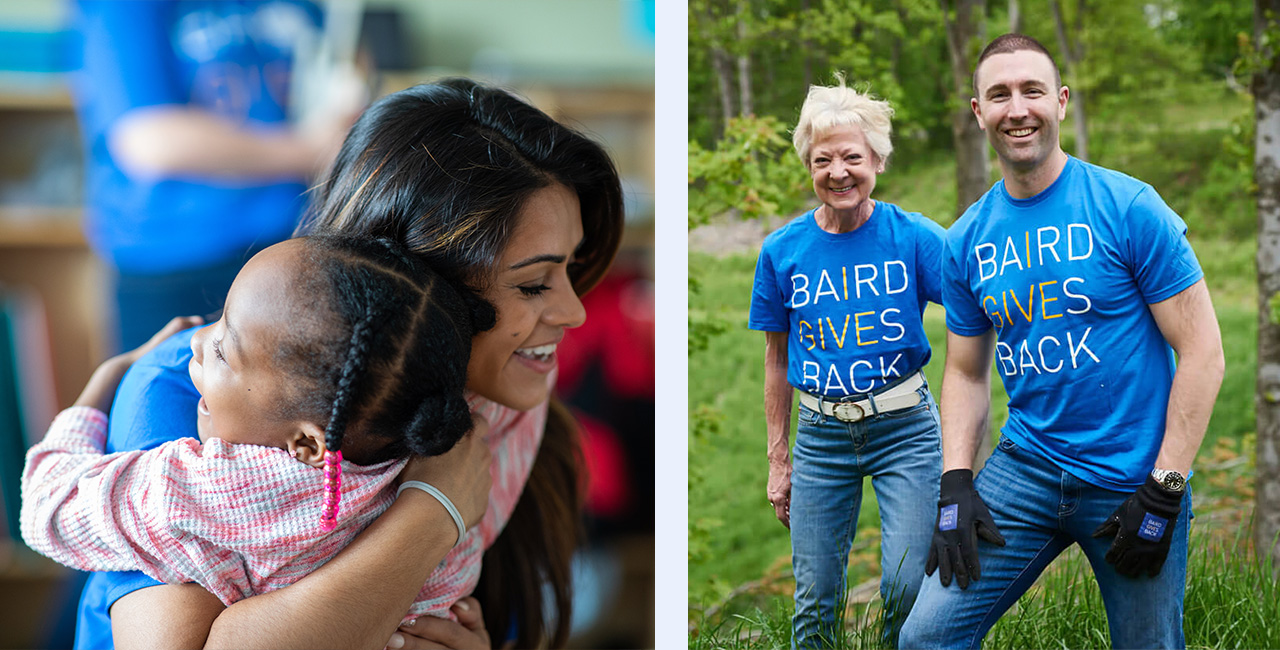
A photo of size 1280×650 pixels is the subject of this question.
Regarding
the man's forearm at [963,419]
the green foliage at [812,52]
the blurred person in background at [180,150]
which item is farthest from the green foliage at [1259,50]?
the blurred person in background at [180,150]

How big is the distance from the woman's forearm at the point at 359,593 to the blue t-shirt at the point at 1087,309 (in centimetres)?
53

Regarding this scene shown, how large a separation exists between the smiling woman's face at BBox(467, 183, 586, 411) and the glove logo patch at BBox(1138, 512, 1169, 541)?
54cm

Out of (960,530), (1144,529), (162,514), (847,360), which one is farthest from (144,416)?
(1144,529)

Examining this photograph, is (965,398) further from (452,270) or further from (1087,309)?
(452,270)

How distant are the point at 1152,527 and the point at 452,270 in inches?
25.7

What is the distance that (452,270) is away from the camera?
0.80m

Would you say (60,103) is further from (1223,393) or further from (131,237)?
Answer: (1223,393)

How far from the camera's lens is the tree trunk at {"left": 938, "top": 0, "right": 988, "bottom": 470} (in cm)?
85

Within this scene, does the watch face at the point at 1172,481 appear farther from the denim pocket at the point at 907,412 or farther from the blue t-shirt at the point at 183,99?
the blue t-shirt at the point at 183,99

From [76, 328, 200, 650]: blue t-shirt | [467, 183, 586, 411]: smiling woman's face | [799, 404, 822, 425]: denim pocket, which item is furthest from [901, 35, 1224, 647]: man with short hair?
[76, 328, 200, 650]: blue t-shirt

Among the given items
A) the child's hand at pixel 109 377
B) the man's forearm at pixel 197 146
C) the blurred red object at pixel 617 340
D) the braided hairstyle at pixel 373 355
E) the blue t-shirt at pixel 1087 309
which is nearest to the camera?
the braided hairstyle at pixel 373 355

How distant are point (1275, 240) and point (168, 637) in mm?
1011

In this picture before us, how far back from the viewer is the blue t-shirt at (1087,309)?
783 mm

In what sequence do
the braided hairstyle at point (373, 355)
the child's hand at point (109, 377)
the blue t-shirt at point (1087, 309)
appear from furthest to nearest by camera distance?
the child's hand at point (109, 377), the blue t-shirt at point (1087, 309), the braided hairstyle at point (373, 355)
